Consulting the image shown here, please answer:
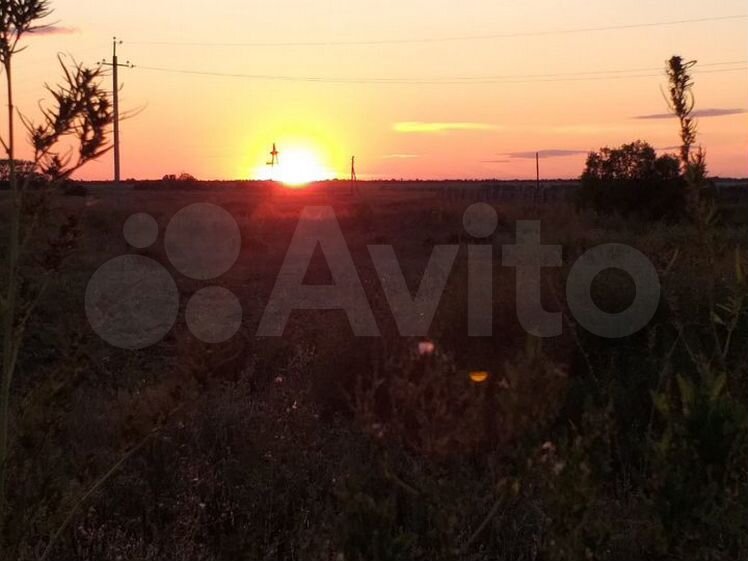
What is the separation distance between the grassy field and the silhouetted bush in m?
24.0

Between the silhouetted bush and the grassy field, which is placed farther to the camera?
the silhouetted bush

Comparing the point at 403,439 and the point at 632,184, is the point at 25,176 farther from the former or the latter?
the point at 632,184

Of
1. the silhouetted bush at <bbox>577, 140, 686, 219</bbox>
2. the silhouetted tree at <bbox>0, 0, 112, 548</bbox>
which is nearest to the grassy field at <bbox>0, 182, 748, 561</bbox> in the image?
the silhouetted tree at <bbox>0, 0, 112, 548</bbox>

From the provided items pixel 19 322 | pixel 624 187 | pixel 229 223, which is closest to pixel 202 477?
pixel 19 322

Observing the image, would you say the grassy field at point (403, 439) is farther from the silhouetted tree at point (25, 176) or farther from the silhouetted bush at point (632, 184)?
the silhouetted bush at point (632, 184)

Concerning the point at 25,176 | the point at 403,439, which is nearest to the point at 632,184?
the point at 403,439

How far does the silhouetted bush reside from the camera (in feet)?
109

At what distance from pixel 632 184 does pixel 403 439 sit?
3105cm

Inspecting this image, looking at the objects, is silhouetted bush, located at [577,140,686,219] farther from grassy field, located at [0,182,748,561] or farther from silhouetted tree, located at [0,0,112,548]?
silhouetted tree, located at [0,0,112,548]

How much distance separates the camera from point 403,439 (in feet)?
19.4

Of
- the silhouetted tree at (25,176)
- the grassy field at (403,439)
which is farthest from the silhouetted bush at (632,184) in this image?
the silhouetted tree at (25,176)

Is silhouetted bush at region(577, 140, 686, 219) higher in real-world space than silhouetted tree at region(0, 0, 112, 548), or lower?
higher

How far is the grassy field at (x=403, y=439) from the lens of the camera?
106 inches

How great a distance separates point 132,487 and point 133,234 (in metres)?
25.0
